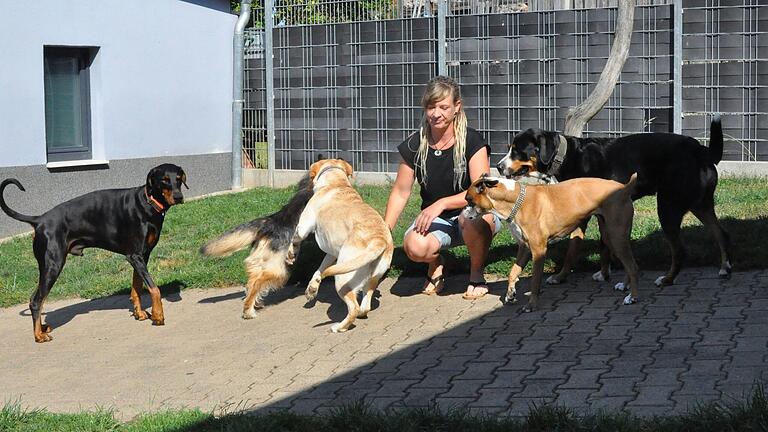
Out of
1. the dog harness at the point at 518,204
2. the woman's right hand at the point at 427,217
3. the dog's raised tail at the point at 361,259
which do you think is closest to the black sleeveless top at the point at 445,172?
the woman's right hand at the point at 427,217

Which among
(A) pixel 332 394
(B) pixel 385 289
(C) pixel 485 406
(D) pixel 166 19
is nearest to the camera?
(C) pixel 485 406

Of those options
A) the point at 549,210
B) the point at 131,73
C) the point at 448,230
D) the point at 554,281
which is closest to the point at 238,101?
the point at 131,73

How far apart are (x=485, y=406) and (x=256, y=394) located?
1486 mm

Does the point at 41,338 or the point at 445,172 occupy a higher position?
the point at 445,172

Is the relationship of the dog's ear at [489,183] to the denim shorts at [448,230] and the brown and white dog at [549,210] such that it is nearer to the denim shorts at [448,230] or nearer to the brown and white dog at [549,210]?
the brown and white dog at [549,210]

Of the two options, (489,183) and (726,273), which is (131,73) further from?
(726,273)

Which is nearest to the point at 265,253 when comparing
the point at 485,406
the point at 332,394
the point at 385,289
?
the point at 385,289

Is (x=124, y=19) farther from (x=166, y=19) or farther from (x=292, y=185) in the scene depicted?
(x=292, y=185)

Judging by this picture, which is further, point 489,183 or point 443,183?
point 443,183

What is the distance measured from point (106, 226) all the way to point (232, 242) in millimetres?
1029

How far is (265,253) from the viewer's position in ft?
27.0

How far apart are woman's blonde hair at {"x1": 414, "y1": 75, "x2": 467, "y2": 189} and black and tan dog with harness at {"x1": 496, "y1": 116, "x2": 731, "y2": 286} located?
1.82 feet

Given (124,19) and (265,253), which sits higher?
(124,19)

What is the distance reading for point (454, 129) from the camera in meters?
8.18
